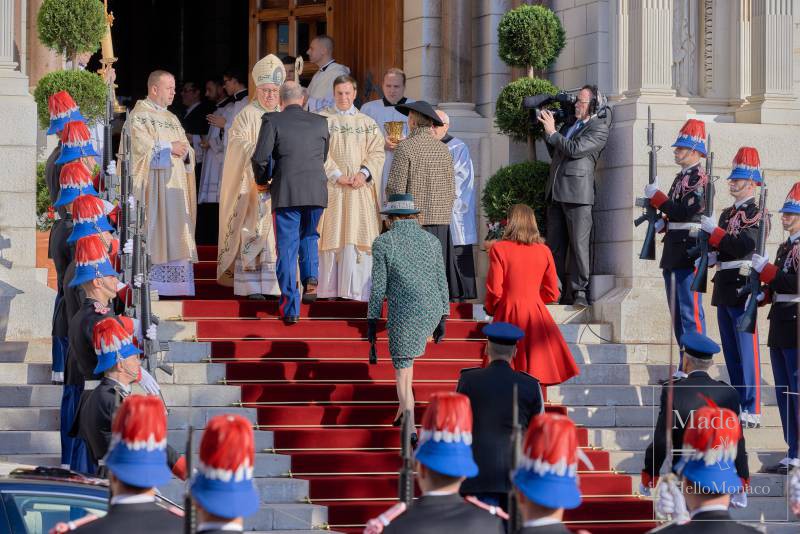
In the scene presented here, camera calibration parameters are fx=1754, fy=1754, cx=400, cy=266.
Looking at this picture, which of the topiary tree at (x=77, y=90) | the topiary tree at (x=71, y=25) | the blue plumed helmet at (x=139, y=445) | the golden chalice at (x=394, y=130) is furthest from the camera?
the golden chalice at (x=394, y=130)

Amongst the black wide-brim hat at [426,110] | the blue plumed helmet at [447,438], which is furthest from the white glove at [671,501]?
the black wide-brim hat at [426,110]

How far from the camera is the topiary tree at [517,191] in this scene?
1447cm

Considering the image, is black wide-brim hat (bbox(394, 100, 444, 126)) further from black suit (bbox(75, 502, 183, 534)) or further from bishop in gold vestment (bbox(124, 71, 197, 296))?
black suit (bbox(75, 502, 183, 534))

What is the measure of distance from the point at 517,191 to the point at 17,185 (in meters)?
4.04

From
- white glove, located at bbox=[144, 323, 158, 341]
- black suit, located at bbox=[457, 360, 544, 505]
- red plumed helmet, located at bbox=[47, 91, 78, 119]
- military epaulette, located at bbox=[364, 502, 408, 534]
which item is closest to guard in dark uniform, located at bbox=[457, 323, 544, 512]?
black suit, located at bbox=[457, 360, 544, 505]

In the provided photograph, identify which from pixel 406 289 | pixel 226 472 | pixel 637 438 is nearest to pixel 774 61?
pixel 637 438

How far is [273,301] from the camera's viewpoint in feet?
44.1

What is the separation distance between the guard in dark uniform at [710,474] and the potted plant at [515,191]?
294 inches

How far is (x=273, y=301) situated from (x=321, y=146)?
4.25 ft

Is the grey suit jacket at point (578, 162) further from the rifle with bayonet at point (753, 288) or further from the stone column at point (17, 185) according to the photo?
the stone column at point (17, 185)

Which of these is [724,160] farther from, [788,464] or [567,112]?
[788,464]

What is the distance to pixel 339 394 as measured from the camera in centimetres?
1209

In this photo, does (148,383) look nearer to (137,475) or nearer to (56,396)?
(56,396)

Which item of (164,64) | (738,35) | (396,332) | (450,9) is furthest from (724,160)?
(164,64)
